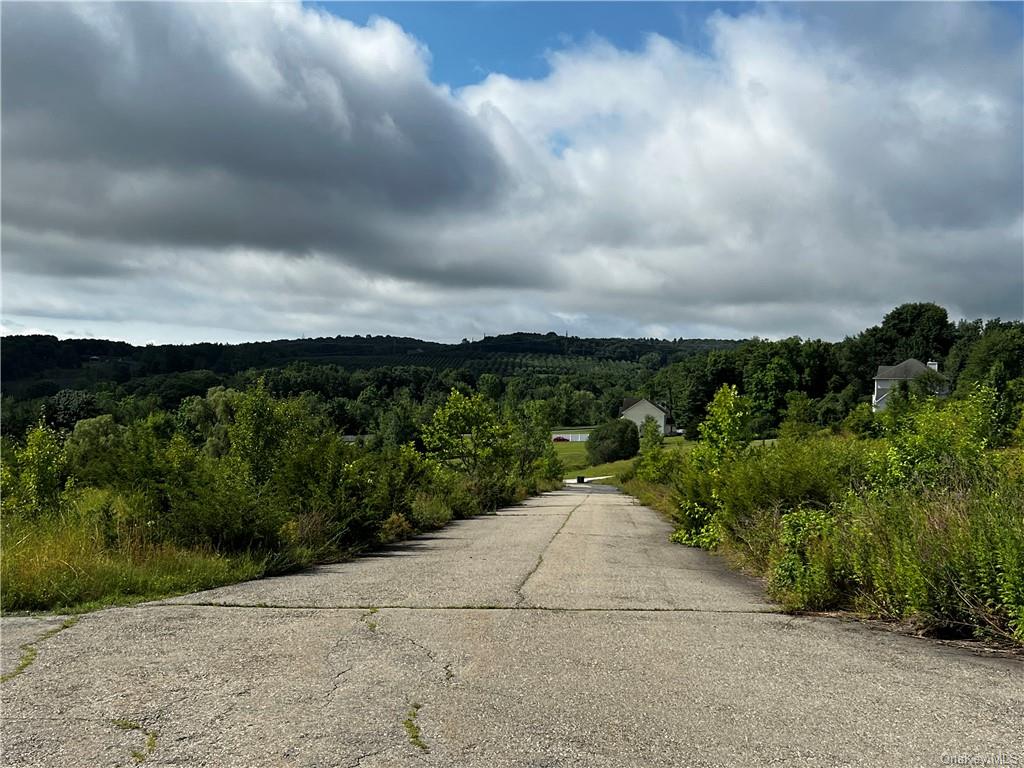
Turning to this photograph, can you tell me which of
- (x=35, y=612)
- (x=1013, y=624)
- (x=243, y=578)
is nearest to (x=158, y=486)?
(x=243, y=578)

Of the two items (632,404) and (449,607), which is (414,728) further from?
(632,404)

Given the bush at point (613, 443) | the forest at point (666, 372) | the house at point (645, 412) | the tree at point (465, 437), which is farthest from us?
the house at point (645, 412)

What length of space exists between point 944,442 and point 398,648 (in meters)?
8.80

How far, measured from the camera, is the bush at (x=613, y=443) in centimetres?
10981

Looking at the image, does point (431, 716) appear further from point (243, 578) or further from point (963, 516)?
point (243, 578)

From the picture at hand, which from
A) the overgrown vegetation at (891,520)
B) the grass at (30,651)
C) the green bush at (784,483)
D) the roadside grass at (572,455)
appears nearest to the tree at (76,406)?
the roadside grass at (572,455)

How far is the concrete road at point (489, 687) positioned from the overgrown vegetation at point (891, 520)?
1.60ft

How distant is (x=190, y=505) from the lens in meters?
10.4

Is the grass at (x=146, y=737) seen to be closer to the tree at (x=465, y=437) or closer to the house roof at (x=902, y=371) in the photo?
the tree at (x=465, y=437)

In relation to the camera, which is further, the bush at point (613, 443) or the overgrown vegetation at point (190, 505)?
the bush at point (613, 443)

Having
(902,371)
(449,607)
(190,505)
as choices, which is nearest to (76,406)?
(190,505)

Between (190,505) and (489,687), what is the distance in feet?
21.9

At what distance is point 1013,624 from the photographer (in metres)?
6.13

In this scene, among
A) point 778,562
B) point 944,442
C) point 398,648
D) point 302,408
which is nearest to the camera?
point 398,648
